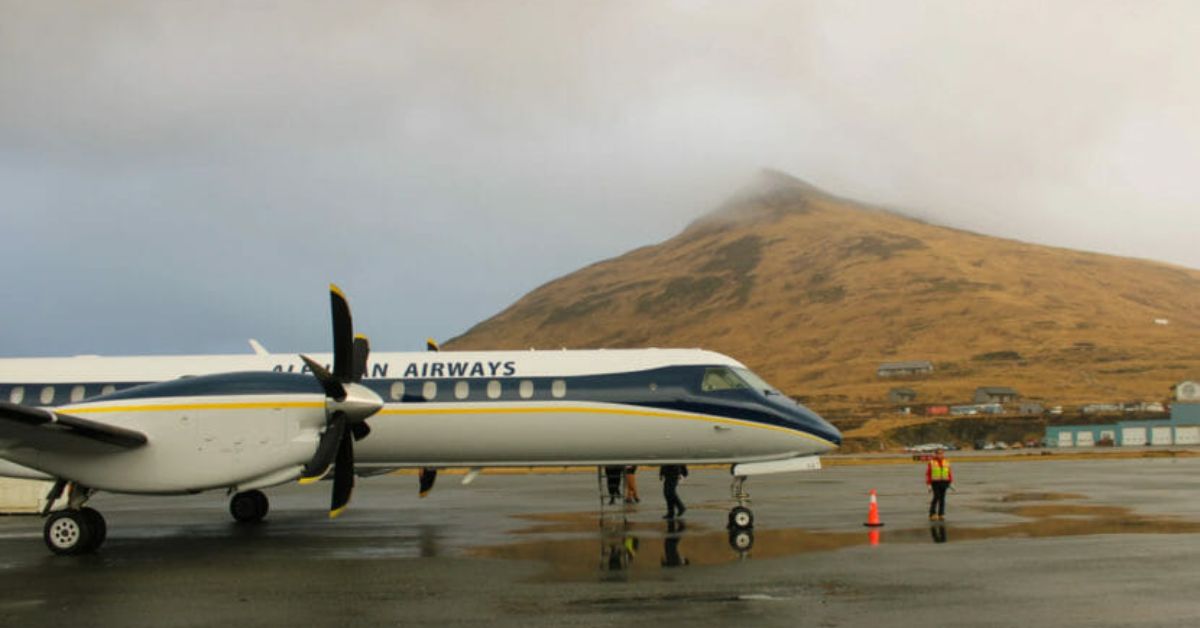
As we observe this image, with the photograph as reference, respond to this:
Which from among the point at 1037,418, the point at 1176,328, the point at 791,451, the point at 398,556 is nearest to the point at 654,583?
the point at 398,556

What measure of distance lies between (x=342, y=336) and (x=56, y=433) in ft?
15.9

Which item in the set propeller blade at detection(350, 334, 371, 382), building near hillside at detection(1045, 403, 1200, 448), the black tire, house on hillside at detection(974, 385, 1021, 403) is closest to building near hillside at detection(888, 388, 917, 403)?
house on hillside at detection(974, 385, 1021, 403)

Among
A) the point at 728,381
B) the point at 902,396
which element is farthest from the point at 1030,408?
the point at 728,381

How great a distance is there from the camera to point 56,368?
24281 millimetres

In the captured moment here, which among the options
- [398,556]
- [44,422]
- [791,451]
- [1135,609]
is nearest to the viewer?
[1135,609]

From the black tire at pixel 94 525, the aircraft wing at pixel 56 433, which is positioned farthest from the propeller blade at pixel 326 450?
the black tire at pixel 94 525

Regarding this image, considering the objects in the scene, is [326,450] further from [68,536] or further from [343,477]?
[68,536]

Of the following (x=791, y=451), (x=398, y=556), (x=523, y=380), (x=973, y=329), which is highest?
(x=973, y=329)

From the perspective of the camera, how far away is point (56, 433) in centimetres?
1791

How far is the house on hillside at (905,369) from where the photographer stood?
166 meters

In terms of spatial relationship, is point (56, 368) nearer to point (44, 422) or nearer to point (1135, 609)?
point (44, 422)

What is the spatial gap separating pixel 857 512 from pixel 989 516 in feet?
10.1

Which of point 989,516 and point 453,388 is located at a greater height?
point 453,388

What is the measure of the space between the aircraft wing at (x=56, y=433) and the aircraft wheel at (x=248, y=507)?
7692mm
